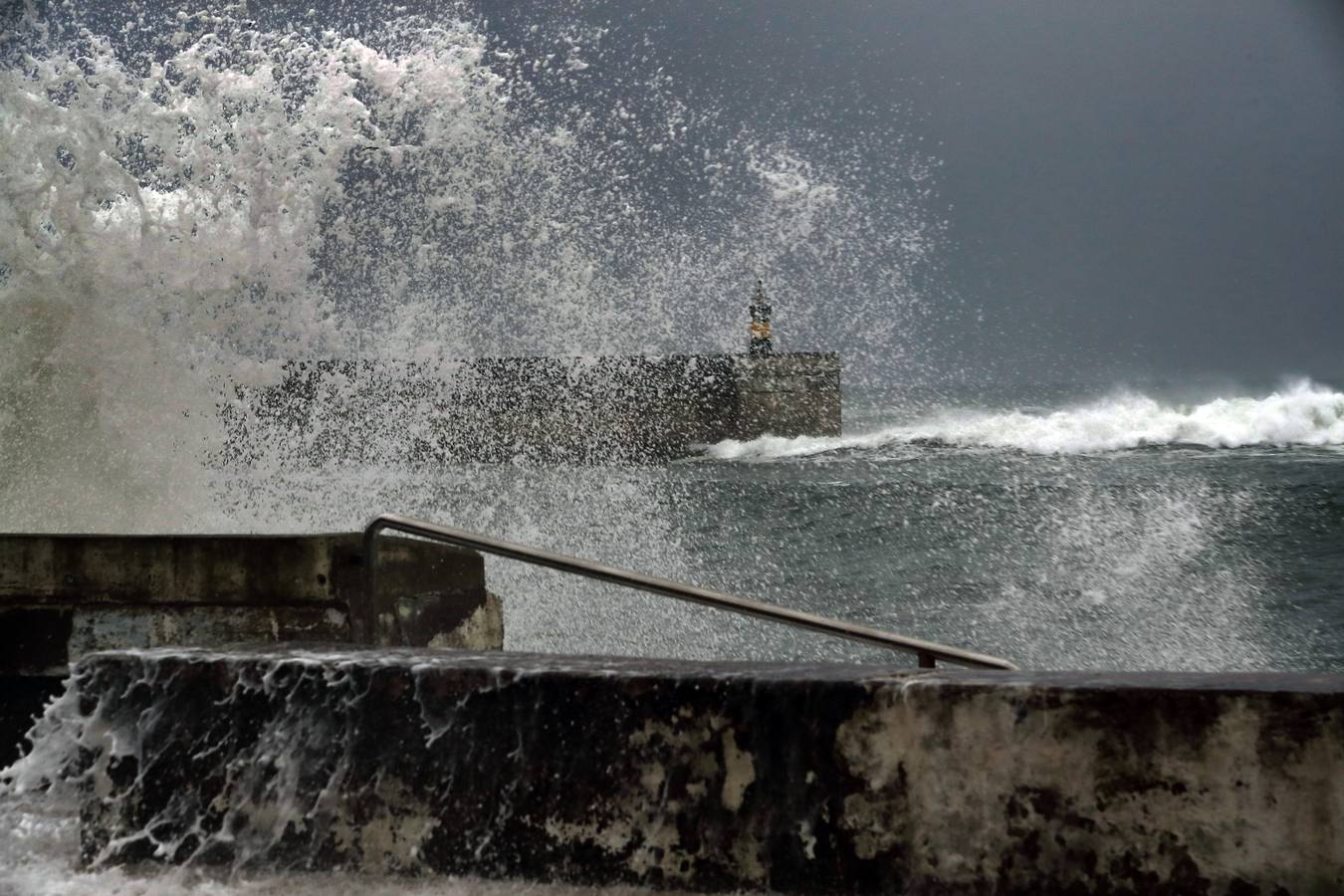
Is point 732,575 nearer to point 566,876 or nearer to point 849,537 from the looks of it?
point 849,537

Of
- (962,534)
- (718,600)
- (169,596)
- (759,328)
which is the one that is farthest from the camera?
(759,328)

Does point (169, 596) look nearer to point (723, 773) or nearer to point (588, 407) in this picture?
point (723, 773)

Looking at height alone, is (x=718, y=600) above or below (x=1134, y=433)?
below

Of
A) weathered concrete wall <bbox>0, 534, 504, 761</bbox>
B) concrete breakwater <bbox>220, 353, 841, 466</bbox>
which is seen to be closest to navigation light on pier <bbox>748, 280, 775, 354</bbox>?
concrete breakwater <bbox>220, 353, 841, 466</bbox>

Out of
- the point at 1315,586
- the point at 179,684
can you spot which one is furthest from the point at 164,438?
the point at 1315,586

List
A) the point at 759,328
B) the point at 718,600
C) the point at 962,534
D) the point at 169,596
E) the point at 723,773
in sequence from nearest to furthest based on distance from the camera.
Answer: the point at 723,773, the point at 718,600, the point at 169,596, the point at 962,534, the point at 759,328

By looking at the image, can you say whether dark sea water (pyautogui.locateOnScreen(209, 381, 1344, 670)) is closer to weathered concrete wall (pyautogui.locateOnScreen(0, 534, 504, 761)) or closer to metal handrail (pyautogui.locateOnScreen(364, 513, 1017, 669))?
weathered concrete wall (pyautogui.locateOnScreen(0, 534, 504, 761))

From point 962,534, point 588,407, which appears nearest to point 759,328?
point 588,407

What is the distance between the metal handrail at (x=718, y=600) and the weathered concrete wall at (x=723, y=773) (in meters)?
0.24

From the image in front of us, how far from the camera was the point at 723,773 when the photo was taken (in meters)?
2.66

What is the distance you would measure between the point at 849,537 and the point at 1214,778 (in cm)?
3016

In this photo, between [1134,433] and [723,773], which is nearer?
[723,773]

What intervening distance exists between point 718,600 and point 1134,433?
192 ft

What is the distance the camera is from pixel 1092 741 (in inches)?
93.9
